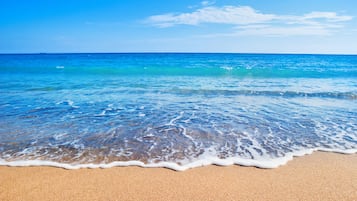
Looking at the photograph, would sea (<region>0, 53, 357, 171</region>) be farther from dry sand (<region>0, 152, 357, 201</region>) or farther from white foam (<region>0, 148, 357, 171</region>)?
dry sand (<region>0, 152, 357, 201</region>)

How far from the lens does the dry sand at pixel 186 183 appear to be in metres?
3.11

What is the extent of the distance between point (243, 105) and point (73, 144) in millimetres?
6344

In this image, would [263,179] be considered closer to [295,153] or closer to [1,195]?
[295,153]

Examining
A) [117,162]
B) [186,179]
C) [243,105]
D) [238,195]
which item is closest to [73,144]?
[117,162]

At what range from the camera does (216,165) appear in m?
4.04

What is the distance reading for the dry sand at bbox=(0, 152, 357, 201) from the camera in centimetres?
311

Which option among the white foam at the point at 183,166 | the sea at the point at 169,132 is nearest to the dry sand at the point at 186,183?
the white foam at the point at 183,166

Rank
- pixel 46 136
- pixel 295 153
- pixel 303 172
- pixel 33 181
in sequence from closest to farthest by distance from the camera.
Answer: pixel 33 181 → pixel 303 172 → pixel 295 153 → pixel 46 136

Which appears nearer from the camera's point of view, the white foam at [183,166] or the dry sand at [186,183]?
the dry sand at [186,183]

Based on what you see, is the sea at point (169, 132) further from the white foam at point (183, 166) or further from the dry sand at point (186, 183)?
the dry sand at point (186, 183)

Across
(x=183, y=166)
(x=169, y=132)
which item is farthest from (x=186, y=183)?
(x=169, y=132)

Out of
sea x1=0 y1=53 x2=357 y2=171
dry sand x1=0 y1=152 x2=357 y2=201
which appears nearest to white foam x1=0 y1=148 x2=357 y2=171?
sea x1=0 y1=53 x2=357 y2=171

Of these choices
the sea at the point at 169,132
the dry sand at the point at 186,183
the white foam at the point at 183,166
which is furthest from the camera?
the sea at the point at 169,132

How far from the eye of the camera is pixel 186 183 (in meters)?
3.41
